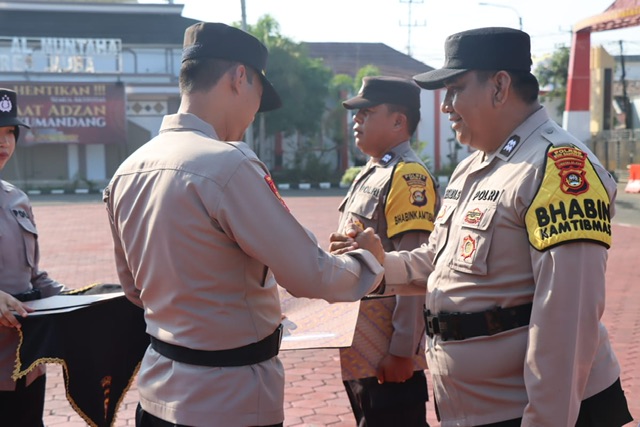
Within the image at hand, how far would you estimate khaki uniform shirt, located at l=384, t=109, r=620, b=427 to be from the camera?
2236 millimetres

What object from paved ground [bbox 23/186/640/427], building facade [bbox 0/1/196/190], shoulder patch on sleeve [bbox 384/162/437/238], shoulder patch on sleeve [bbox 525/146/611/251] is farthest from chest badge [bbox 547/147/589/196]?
building facade [bbox 0/1/196/190]

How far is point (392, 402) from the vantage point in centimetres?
363

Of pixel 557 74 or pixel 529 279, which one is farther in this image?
pixel 557 74

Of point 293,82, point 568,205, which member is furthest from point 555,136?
point 293,82

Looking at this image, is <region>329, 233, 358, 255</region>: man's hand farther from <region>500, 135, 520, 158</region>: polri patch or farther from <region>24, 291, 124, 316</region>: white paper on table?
<region>24, 291, 124, 316</region>: white paper on table

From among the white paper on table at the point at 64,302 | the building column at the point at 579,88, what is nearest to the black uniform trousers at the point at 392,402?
the white paper on table at the point at 64,302

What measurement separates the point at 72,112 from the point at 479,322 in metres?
32.5

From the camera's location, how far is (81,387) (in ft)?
10.0

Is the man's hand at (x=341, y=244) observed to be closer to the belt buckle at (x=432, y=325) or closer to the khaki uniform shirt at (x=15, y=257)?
the belt buckle at (x=432, y=325)

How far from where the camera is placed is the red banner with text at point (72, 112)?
32.6 meters

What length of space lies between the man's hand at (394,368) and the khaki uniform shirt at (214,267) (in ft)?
3.83

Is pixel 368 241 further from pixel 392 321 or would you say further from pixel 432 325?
pixel 392 321

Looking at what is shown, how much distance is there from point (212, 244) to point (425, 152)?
37245mm

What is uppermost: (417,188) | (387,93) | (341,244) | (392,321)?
(387,93)
